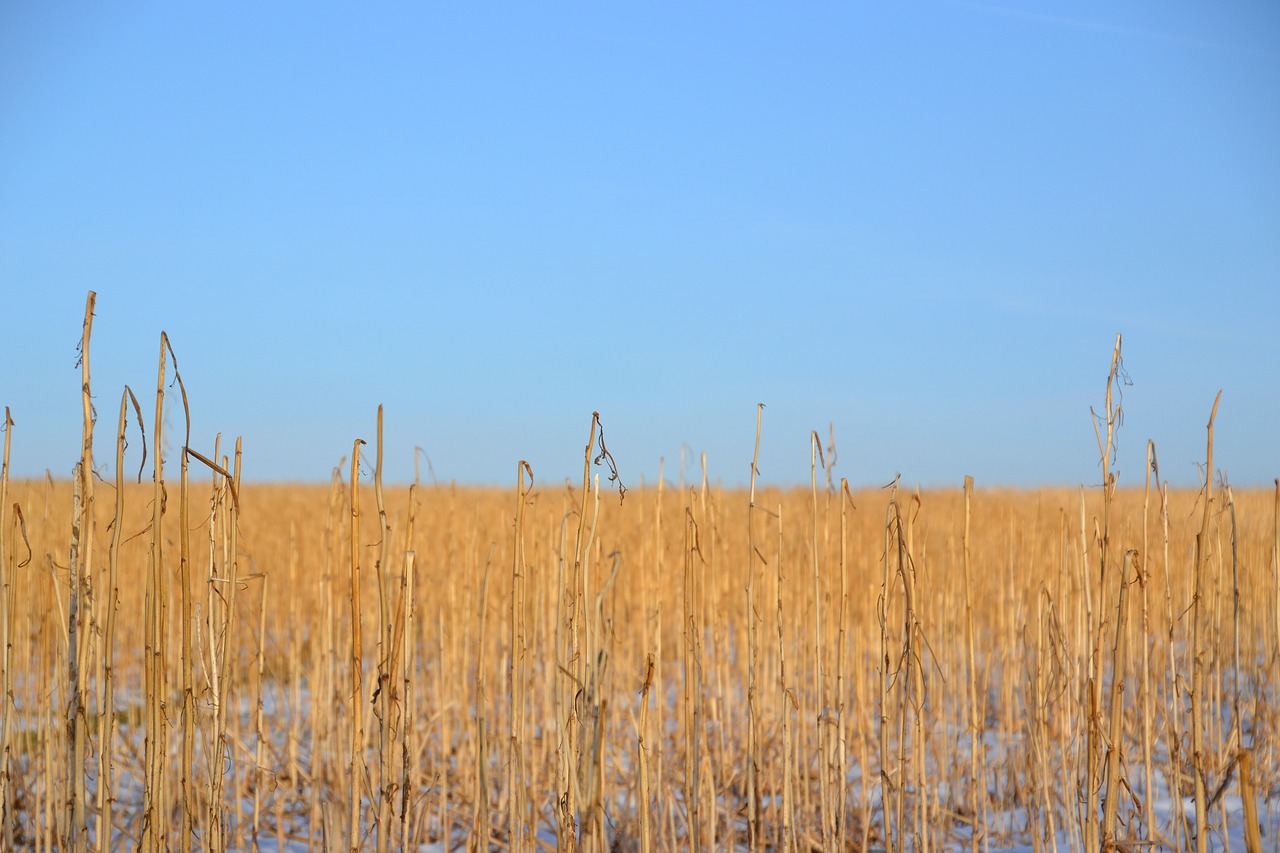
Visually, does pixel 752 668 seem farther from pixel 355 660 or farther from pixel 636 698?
pixel 636 698

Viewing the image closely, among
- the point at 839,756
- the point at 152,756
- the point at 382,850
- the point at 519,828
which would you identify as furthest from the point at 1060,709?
the point at 152,756

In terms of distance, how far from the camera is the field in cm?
179

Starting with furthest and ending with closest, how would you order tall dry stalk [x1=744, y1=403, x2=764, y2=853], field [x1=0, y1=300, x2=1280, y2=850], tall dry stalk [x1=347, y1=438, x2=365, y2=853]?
tall dry stalk [x1=744, y1=403, x2=764, y2=853], field [x1=0, y1=300, x2=1280, y2=850], tall dry stalk [x1=347, y1=438, x2=365, y2=853]

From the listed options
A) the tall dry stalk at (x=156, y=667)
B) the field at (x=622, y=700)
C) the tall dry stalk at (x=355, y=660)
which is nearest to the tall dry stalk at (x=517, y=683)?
the field at (x=622, y=700)

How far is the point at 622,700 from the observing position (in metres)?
4.29

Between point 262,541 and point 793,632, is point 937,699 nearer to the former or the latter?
point 793,632

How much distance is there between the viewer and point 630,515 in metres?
8.60

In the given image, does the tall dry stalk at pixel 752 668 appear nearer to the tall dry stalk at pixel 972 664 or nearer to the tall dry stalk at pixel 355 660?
the tall dry stalk at pixel 972 664

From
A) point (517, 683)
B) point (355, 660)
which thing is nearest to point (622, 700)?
point (517, 683)

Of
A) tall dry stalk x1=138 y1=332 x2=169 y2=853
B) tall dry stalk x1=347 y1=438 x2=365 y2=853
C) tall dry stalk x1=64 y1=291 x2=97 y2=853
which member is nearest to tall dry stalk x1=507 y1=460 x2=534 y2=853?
tall dry stalk x1=347 y1=438 x2=365 y2=853

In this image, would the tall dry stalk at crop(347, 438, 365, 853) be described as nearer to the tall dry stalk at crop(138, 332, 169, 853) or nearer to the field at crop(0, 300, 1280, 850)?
the field at crop(0, 300, 1280, 850)

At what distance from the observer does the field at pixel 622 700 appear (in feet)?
5.88

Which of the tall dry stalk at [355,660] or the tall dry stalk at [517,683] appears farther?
the tall dry stalk at [517,683]

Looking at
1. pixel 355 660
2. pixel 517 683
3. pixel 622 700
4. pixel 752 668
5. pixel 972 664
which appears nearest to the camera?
pixel 355 660
